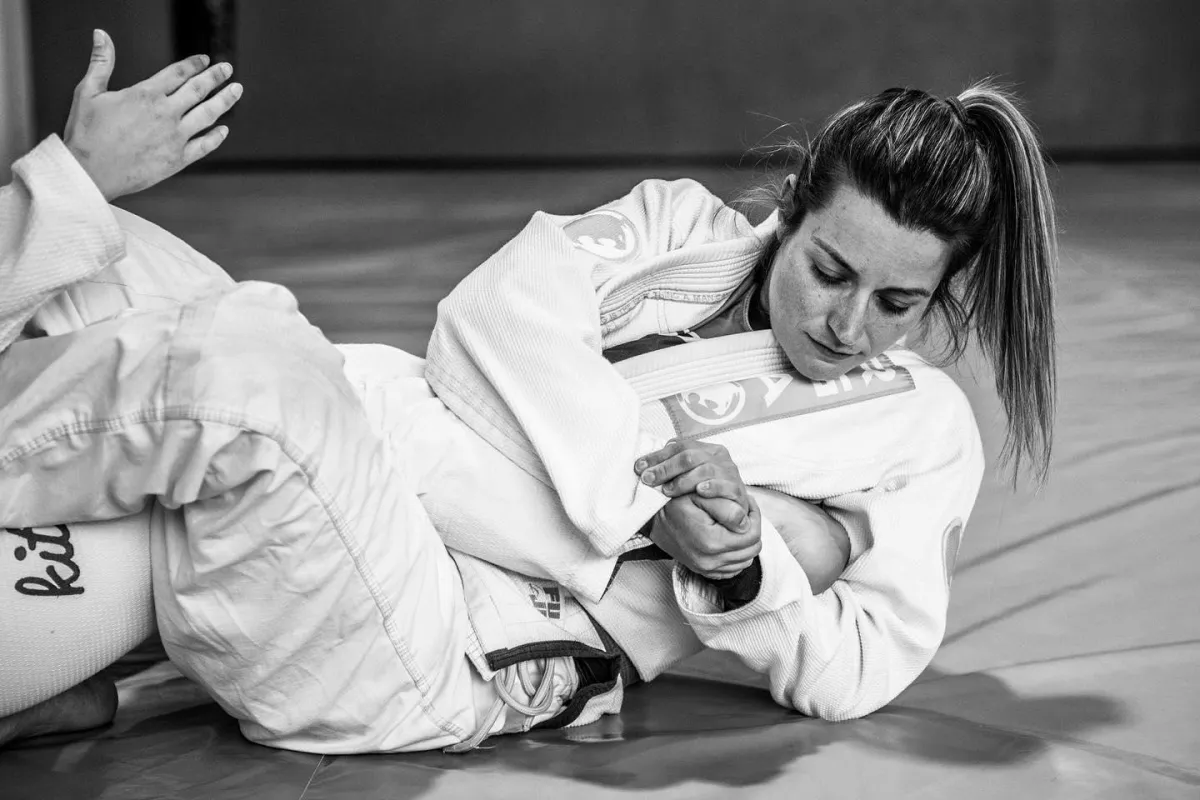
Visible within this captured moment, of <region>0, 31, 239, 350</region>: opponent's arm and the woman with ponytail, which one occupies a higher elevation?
<region>0, 31, 239, 350</region>: opponent's arm

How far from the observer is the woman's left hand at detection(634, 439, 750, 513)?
1498mm

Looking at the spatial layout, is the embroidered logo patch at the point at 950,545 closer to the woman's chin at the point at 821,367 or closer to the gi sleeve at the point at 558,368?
the woman's chin at the point at 821,367

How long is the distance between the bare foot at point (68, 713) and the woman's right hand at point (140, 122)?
22.1 inches

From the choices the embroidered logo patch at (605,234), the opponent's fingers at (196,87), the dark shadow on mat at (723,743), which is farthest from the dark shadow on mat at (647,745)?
the opponent's fingers at (196,87)

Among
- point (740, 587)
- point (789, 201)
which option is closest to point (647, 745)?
point (740, 587)

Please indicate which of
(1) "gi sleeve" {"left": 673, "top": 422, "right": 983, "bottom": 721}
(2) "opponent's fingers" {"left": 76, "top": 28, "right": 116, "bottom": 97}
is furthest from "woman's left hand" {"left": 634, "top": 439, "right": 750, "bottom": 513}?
(2) "opponent's fingers" {"left": 76, "top": 28, "right": 116, "bottom": 97}

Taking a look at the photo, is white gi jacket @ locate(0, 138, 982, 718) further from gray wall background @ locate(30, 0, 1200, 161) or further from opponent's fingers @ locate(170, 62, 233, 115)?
gray wall background @ locate(30, 0, 1200, 161)

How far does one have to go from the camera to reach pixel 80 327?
1.46 meters

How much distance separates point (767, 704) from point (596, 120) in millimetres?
5619

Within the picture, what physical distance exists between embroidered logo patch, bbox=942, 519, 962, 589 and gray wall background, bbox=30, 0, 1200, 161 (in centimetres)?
517

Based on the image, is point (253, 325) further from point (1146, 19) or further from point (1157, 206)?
point (1146, 19)

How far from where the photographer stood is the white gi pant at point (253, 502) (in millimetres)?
1310

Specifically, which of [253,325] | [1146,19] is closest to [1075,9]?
[1146,19]

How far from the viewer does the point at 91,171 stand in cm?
149
